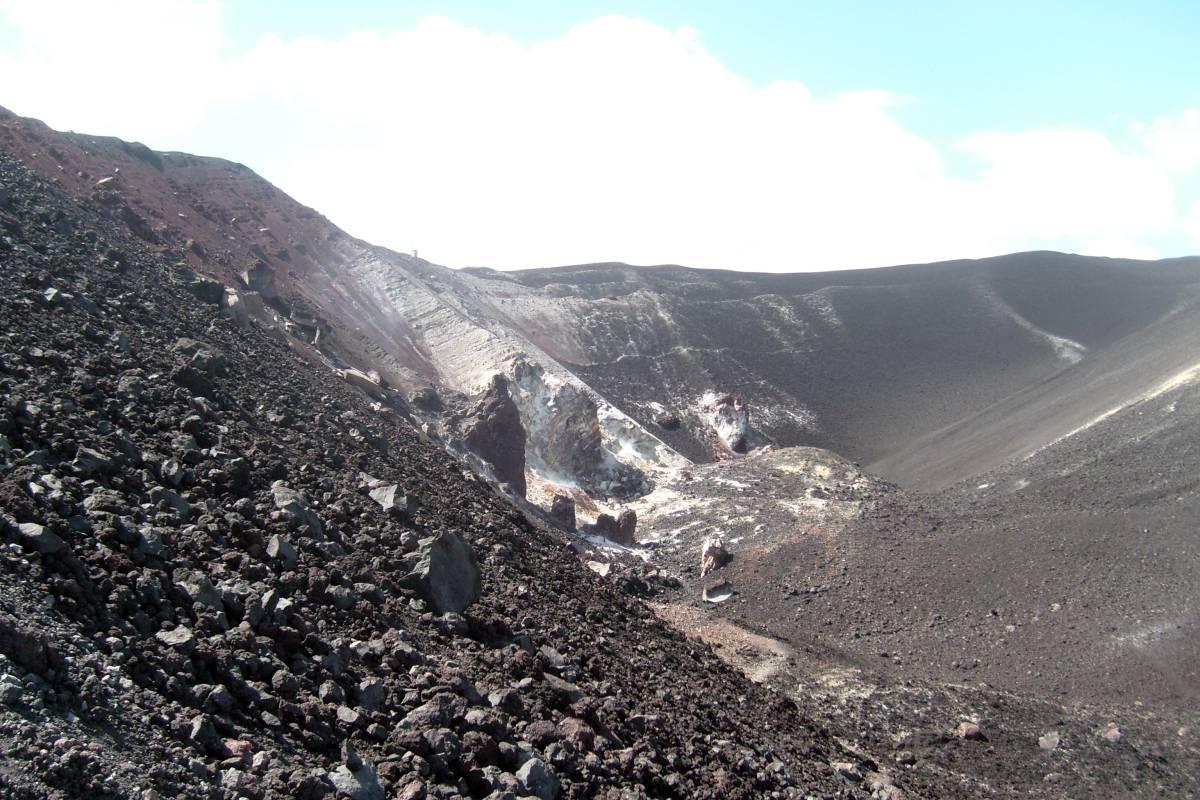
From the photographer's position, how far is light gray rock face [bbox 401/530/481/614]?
933 cm

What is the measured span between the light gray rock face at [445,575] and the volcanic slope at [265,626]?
15 cm

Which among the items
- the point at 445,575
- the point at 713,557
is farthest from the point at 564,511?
the point at 445,575

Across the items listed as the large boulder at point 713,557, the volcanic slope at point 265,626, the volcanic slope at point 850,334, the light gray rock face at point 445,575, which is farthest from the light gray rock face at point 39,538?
the volcanic slope at point 850,334

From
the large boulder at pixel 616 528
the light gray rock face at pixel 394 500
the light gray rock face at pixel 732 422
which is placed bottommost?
the large boulder at pixel 616 528

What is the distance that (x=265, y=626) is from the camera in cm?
699

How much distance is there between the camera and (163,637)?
6102mm

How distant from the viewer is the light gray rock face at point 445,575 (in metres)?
9.33

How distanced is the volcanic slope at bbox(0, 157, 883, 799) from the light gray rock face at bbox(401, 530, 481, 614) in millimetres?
148

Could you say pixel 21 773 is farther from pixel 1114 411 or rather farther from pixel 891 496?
pixel 1114 411

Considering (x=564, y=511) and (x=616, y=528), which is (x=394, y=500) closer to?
(x=564, y=511)

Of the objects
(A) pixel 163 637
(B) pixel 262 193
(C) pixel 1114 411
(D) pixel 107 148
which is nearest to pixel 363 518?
(A) pixel 163 637

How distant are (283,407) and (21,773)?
952cm

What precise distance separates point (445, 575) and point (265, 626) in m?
2.89

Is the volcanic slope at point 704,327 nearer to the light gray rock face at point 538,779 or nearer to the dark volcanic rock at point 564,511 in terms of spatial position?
the dark volcanic rock at point 564,511
